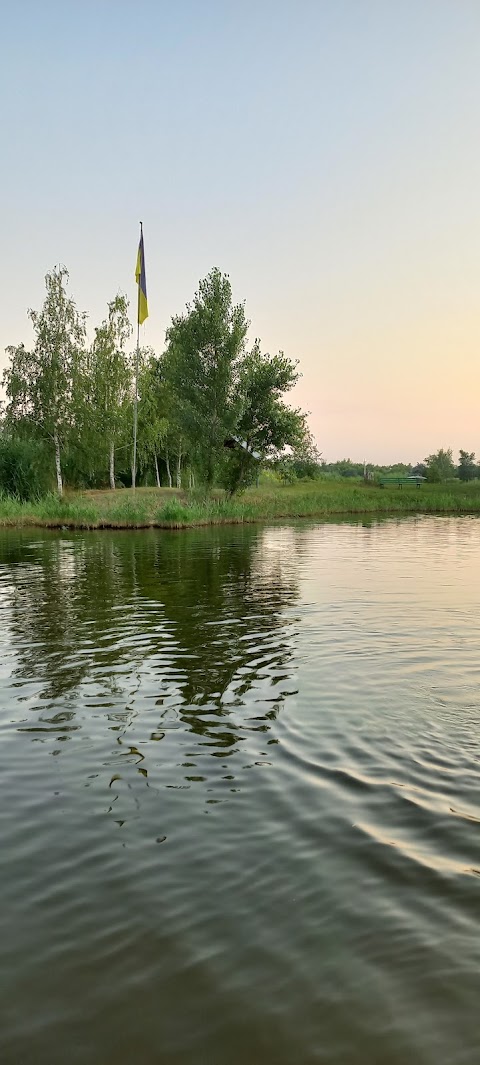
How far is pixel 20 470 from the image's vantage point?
47781 mm

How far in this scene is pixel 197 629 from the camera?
463 inches

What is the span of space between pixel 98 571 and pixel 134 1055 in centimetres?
1749

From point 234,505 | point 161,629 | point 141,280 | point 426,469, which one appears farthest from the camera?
point 426,469

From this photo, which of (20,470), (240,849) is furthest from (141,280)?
(240,849)

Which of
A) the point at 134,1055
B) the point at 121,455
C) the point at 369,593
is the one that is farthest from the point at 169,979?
the point at 121,455

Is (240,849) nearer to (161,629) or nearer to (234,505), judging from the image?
(161,629)

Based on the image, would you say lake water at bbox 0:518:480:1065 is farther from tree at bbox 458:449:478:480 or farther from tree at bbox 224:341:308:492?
tree at bbox 458:449:478:480

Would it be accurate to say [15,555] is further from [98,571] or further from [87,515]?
[87,515]

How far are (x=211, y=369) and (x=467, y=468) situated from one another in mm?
46861

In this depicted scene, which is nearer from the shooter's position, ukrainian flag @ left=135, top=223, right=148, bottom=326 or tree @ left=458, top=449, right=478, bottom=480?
ukrainian flag @ left=135, top=223, right=148, bottom=326

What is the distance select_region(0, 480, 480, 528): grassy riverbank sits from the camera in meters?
38.9

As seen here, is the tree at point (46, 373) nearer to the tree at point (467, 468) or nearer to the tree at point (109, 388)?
the tree at point (109, 388)

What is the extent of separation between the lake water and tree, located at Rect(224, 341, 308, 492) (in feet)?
144

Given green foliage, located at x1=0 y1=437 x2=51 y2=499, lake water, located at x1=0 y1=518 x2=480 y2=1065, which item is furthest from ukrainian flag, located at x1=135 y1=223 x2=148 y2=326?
lake water, located at x1=0 y1=518 x2=480 y2=1065
